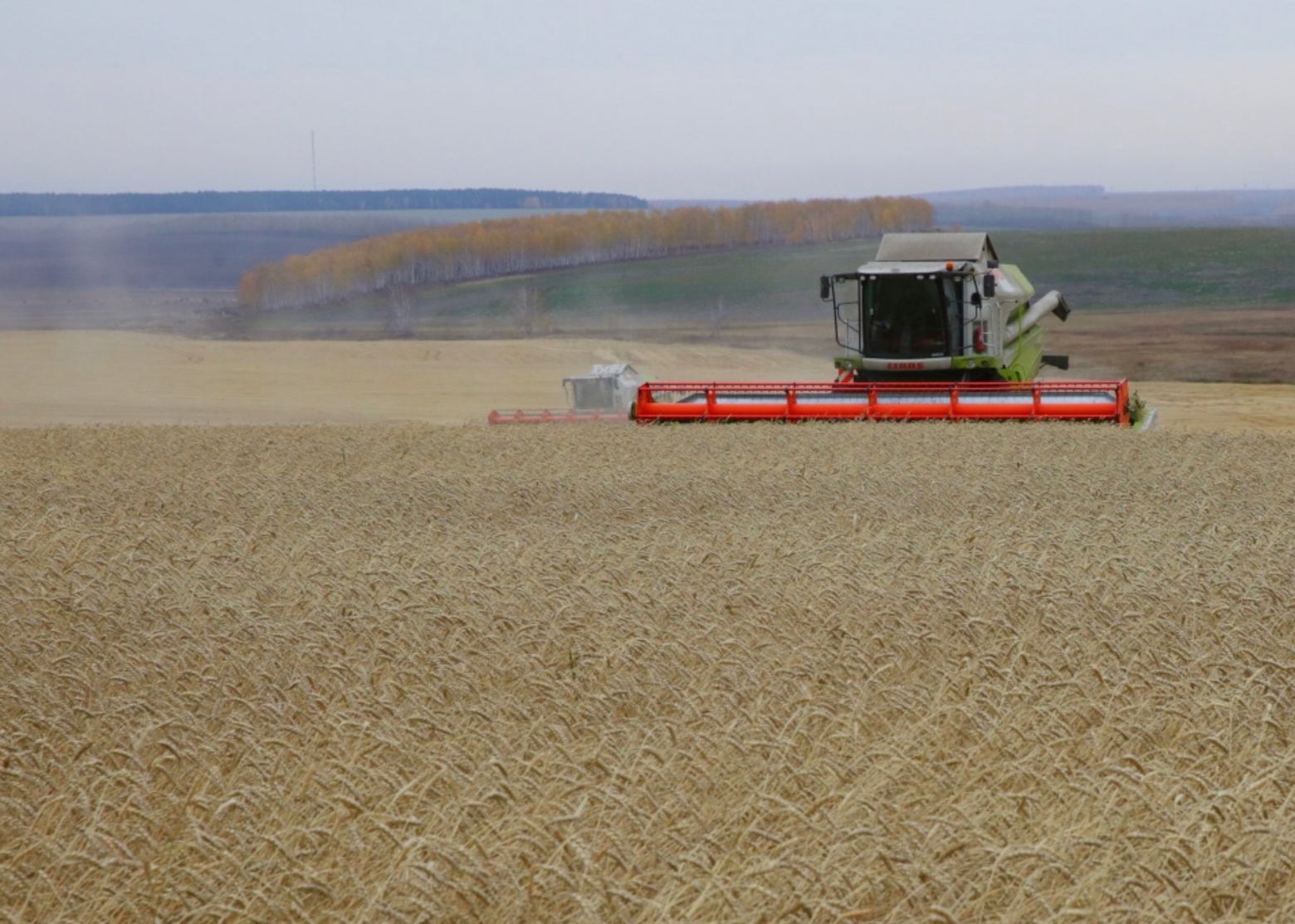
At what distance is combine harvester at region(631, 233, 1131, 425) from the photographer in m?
16.7

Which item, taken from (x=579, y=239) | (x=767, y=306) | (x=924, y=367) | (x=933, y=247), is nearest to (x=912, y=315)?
(x=924, y=367)

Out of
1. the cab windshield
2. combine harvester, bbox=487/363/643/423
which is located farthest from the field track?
the cab windshield

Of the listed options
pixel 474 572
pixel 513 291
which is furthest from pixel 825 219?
pixel 474 572

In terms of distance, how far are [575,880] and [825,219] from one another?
257 ft

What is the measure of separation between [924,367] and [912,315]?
2.09 ft

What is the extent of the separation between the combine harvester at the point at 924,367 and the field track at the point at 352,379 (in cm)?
734

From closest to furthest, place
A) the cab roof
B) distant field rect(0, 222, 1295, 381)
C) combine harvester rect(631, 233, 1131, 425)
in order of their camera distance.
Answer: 1. combine harvester rect(631, 233, 1131, 425)
2. the cab roof
3. distant field rect(0, 222, 1295, 381)

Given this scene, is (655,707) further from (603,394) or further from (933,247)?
(603,394)

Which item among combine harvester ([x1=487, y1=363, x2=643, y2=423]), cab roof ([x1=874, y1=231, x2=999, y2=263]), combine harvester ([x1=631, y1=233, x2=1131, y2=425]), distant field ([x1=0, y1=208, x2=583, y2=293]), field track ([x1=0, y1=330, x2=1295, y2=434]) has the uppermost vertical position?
distant field ([x1=0, y1=208, x2=583, y2=293])

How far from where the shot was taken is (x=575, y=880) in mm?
3861

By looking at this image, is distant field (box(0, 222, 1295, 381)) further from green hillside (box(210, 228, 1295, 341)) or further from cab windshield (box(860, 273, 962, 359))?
cab windshield (box(860, 273, 962, 359))

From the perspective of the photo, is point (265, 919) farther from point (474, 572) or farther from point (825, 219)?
point (825, 219)

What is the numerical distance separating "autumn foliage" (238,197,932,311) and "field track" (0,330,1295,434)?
19850 mm

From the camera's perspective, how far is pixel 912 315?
1844 cm
